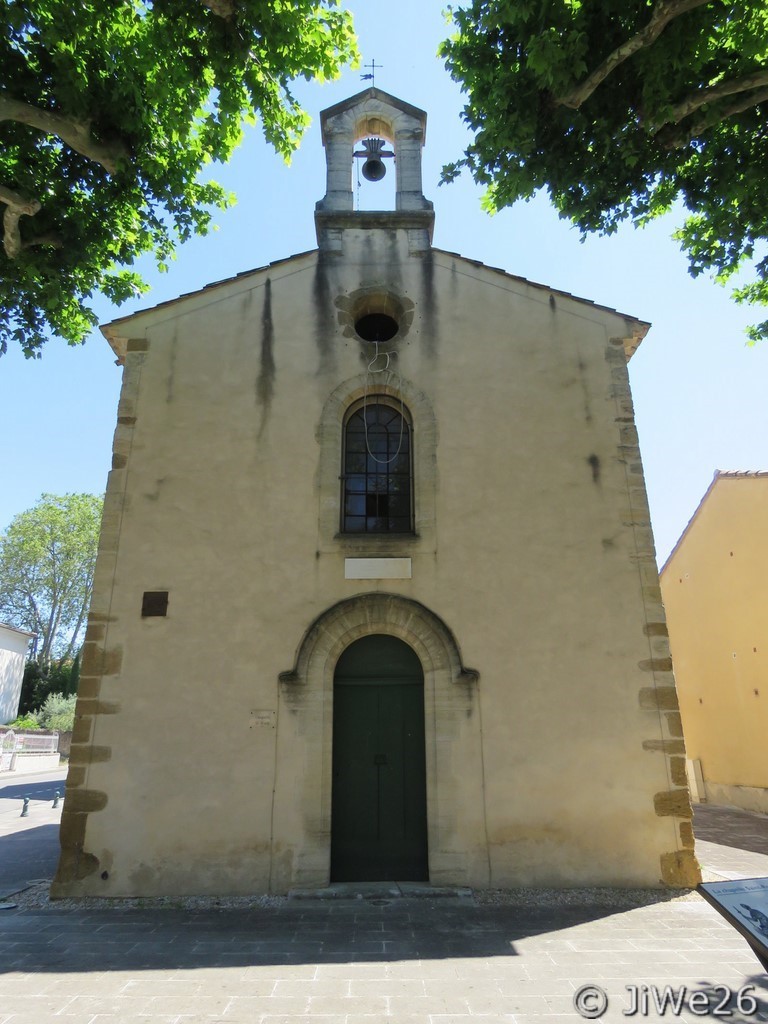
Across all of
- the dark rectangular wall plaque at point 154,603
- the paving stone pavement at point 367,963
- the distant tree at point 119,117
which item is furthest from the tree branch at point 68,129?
the paving stone pavement at point 367,963

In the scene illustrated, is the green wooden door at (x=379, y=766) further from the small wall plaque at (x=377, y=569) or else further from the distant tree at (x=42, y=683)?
the distant tree at (x=42, y=683)

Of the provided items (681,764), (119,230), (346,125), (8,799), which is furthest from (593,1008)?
(8,799)

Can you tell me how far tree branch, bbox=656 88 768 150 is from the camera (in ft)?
21.5

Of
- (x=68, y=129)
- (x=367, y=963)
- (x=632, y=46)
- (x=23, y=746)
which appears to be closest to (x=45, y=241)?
(x=68, y=129)

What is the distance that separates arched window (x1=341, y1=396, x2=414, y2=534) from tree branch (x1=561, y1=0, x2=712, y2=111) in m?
3.89

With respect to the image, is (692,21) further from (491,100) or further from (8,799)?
(8,799)

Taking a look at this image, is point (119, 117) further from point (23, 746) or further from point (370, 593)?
point (23, 746)

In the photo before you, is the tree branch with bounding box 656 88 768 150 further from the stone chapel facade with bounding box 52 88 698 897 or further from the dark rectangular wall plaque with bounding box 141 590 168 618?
the dark rectangular wall plaque with bounding box 141 590 168 618

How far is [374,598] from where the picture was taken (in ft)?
24.8

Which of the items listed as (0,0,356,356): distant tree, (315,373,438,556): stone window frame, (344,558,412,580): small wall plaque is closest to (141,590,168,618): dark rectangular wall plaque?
(315,373,438,556): stone window frame

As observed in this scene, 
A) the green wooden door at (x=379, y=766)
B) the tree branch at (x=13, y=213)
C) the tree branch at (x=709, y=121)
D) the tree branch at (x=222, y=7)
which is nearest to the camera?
the tree branch at (x=222, y=7)

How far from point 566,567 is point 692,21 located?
5.57 metres

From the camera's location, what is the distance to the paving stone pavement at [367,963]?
400cm

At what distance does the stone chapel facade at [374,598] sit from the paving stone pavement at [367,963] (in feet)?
2.41
